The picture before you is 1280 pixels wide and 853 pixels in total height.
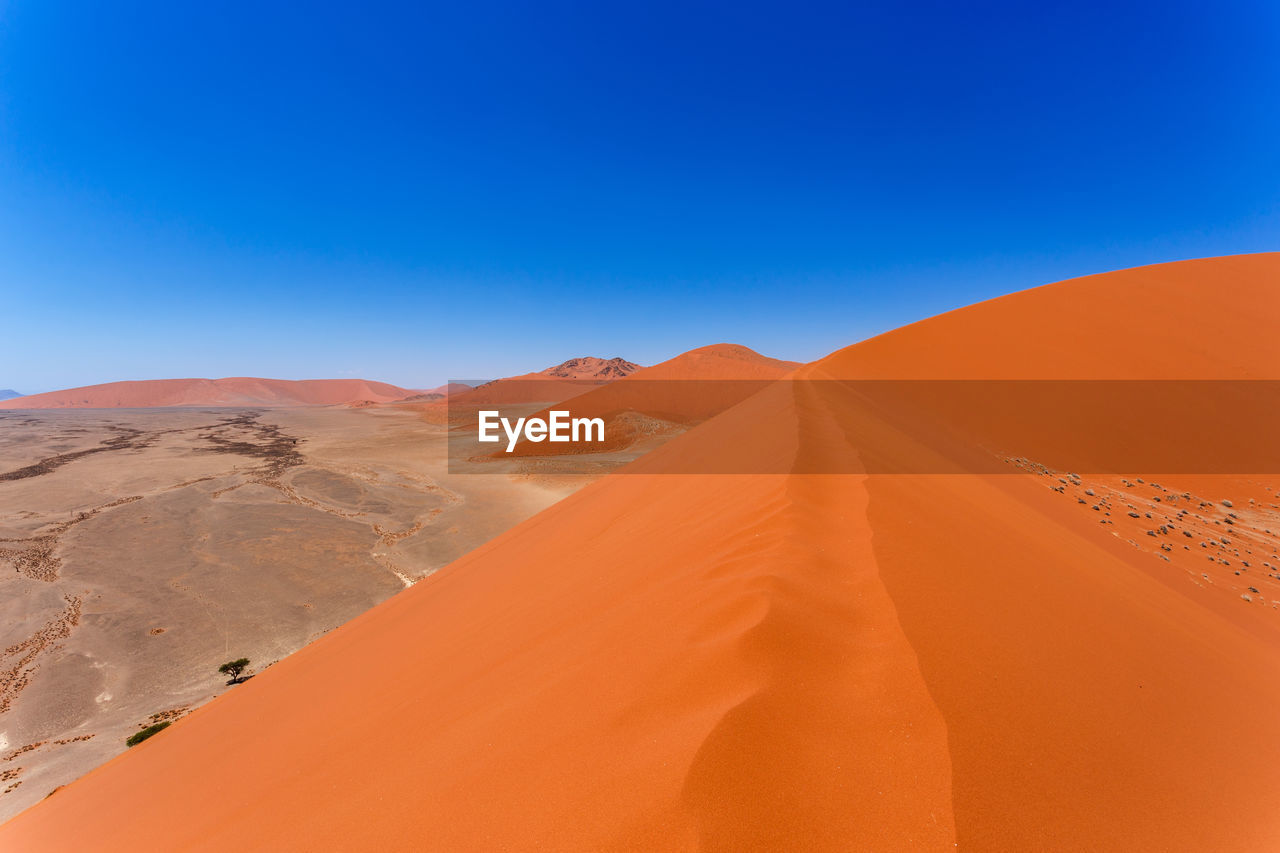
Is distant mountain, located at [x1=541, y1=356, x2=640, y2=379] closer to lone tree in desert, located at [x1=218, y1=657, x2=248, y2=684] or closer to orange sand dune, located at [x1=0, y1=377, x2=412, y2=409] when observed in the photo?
orange sand dune, located at [x1=0, y1=377, x2=412, y2=409]

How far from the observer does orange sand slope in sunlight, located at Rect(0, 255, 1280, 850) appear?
4.72ft

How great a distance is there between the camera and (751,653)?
1.92 m

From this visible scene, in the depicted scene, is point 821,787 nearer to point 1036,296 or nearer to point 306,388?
point 1036,296

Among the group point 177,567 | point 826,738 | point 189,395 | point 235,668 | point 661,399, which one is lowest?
point 235,668

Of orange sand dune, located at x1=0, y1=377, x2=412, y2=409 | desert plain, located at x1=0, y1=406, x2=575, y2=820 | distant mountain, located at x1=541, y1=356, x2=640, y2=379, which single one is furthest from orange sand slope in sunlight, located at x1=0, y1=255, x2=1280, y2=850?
orange sand dune, located at x1=0, y1=377, x2=412, y2=409

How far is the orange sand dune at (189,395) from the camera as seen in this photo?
342 ft

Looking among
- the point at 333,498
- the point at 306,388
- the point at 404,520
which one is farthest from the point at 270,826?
the point at 306,388

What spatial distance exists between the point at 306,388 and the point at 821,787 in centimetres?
17060

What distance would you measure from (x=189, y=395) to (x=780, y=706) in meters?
159

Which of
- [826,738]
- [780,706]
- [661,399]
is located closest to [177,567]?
[780,706]

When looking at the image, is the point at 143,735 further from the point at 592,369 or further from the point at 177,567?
the point at 592,369

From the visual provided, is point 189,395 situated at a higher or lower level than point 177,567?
higher

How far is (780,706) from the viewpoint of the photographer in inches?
66.3

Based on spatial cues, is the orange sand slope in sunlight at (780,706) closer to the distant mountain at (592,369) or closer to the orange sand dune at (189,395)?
the distant mountain at (592,369)
